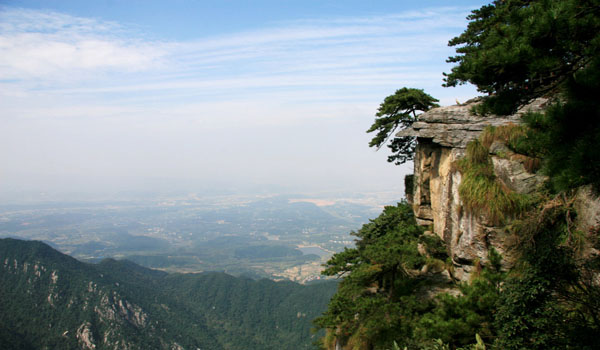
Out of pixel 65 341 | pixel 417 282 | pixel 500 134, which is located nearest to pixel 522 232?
pixel 500 134

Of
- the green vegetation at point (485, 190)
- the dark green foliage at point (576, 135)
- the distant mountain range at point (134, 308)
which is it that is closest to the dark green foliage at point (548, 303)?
the green vegetation at point (485, 190)

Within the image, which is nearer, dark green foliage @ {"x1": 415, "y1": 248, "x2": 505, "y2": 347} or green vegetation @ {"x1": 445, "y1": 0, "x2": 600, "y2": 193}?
green vegetation @ {"x1": 445, "y1": 0, "x2": 600, "y2": 193}

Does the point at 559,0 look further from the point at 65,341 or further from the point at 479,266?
the point at 65,341

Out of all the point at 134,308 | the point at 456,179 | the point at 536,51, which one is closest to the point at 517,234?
the point at 456,179

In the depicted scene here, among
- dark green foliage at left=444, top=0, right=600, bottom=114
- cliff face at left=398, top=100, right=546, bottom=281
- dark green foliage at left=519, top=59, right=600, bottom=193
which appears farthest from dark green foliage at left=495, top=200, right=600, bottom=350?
dark green foliage at left=444, top=0, right=600, bottom=114

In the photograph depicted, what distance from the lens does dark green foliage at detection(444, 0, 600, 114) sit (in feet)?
12.3

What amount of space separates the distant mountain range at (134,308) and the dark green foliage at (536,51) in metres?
74.4

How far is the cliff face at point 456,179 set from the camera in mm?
8477

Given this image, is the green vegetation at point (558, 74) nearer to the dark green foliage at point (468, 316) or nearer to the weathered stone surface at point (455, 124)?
the dark green foliage at point (468, 316)

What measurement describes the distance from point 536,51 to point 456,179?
631 cm

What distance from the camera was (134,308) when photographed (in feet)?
254

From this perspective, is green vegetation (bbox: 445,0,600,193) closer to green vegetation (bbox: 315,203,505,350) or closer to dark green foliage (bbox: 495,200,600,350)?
dark green foliage (bbox: 495,200,600,350)

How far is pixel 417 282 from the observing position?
34.5 feet

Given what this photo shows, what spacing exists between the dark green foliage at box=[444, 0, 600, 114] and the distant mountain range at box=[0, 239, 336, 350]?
2929 inches
